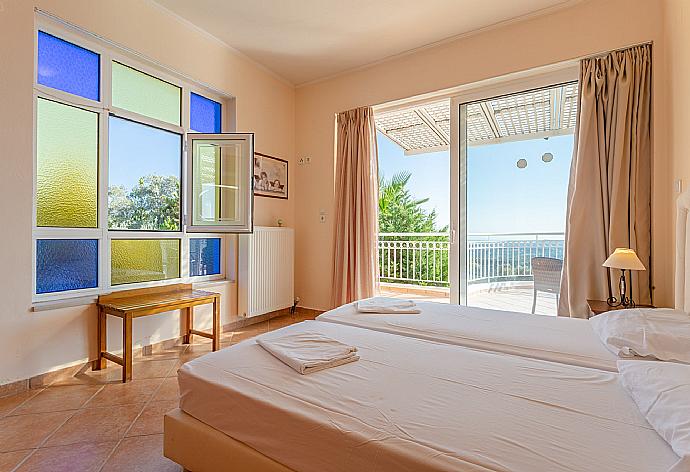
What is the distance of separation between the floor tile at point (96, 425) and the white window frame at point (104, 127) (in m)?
0.95

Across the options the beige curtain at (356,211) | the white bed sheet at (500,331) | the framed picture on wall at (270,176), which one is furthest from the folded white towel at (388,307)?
the framed picture on wall at (270,176)

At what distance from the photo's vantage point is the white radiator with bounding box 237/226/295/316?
4074 mm

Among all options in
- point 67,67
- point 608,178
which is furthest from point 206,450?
point 608,178

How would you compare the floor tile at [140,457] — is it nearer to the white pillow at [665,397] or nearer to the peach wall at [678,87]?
the white pillow at [665,397]

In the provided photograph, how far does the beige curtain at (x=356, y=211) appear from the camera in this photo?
4.34 meters

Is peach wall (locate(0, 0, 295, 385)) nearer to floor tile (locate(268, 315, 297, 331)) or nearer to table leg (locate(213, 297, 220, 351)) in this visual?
table leg (locate(213, 297, 220, 351))

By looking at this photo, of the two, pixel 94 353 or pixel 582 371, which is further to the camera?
pixel 94 353

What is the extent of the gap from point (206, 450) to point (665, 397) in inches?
59.1

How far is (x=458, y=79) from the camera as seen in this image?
375 cm

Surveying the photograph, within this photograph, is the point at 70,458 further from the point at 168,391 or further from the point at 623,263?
the point at 623,263

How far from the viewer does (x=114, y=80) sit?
3.06 meters

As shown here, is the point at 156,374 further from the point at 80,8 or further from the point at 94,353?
the point at 80,8

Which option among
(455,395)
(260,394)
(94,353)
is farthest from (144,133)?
(455,395)

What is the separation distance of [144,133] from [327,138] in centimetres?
211
